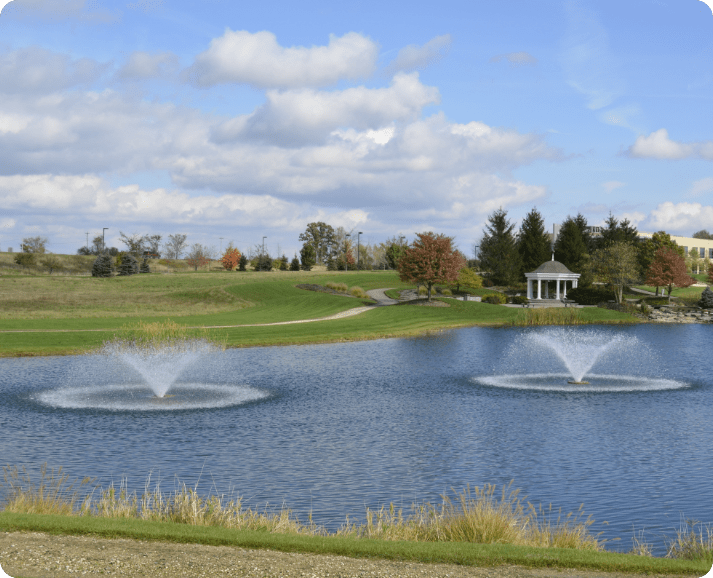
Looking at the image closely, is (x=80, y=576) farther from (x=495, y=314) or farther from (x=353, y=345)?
(x=495, y=314)

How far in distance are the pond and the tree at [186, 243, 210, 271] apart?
115 meters

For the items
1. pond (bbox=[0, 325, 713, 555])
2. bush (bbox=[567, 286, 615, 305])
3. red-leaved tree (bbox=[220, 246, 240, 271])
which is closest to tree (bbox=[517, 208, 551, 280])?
bush (bbox=[567, 286, 615, 305])

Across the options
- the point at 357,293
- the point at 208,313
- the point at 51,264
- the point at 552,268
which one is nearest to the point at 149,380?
the point at 208,313

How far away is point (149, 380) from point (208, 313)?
34.7 m

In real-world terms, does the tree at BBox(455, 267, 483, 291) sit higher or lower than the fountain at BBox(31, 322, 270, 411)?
higher

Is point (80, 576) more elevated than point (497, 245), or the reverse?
point (497, 245)

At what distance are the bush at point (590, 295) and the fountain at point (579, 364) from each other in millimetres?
27067

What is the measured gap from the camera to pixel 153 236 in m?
155

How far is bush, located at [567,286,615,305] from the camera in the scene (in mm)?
79838

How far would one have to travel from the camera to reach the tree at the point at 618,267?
253 feet

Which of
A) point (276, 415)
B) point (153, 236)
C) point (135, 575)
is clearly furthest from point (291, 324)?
point (153, 236)

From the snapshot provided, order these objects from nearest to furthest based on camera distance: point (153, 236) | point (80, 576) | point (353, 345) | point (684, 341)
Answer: point (80, 576), point (353, 345), point (684, 341), point (153, 236)

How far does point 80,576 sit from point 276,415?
13854 mm

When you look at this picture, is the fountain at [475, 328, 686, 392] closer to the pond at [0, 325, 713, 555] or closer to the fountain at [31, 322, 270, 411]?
the pond at [0, 325, 713, 555]
